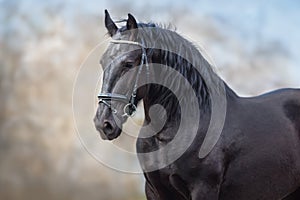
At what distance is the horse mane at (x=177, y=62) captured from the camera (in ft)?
9.02

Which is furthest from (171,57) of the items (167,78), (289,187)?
(289,187)

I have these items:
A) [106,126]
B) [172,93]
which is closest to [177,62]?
[172,93]

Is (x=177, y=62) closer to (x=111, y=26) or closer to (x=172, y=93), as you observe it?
(x=172, y=93)

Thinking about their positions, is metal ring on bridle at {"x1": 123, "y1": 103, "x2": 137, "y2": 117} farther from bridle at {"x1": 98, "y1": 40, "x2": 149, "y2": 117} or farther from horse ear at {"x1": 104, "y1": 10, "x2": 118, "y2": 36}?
horse ear at {"x1": 104, "y1": 10, "x2": 118, "y2": 36}

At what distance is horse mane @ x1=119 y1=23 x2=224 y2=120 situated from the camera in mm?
2748

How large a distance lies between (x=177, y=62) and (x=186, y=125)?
28cm

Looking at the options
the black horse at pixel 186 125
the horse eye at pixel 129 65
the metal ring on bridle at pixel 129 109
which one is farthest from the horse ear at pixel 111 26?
the metal ring on bridle at pixel 129 109

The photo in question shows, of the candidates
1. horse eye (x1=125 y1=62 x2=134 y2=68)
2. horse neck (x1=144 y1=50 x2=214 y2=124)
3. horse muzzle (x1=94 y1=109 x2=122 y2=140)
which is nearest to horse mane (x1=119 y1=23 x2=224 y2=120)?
horse neck (x1=144 y1=50 x2=214 y2=124)

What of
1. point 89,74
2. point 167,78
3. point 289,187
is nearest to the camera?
point 167,78

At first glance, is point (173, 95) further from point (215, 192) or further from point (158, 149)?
point (215, 192)

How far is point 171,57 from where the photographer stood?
2766mm

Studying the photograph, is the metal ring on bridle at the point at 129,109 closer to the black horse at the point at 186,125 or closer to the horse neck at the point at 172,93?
the black horse at the point at 186,125

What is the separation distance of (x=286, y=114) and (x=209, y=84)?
0.49 m

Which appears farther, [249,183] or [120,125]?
[249,183]
